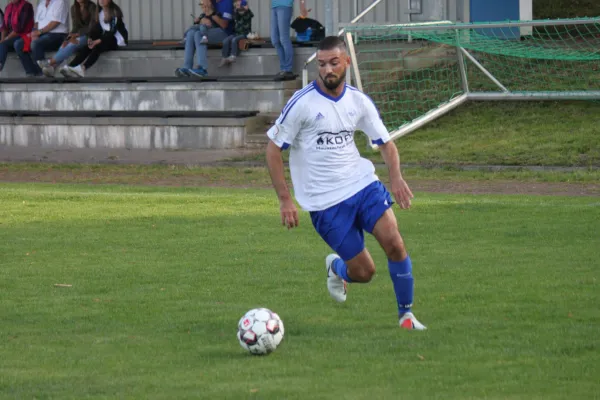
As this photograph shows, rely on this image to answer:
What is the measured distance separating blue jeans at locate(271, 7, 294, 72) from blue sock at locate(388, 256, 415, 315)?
47.3 ft

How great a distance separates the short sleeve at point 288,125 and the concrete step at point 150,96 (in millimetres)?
14208

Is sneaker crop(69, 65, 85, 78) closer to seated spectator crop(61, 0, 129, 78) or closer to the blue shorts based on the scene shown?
seated spectator crop(61, 0, 129, 78)

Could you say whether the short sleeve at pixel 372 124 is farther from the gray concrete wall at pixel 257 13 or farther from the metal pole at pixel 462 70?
the gray concrete wall at pixel 257 13

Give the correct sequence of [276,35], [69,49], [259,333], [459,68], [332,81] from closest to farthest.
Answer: [259,333]
[332,81]
[276,35]
[459,68]
[69,49]

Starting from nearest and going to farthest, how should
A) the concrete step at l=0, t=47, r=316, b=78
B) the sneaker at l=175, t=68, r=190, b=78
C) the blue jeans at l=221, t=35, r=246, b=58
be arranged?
the sneaker at l=175, t=68, r=190, b=78 → the blue jeans at l=221, t=35, r=246, b=58 → the concrete step at l=0, t=47, r=316, b=78

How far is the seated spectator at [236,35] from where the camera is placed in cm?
2203

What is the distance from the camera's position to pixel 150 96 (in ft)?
73.3

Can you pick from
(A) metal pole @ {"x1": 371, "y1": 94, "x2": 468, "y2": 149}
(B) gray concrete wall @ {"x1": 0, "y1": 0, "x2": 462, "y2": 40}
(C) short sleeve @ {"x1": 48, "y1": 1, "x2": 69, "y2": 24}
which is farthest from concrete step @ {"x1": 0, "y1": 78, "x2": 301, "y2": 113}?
(A) metal pole @ {"x1": 371, "y1": 94, "x2": 468, "y2": 149}

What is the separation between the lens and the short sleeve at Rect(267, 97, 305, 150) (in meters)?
7.06

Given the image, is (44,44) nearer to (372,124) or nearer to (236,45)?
(236,45)

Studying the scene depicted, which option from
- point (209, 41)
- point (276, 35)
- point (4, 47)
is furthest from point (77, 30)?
point (276, 35)

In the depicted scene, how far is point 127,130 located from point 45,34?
139 inches

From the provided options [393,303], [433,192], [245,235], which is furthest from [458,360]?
[433,192]

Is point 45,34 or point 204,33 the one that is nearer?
point 204,33
